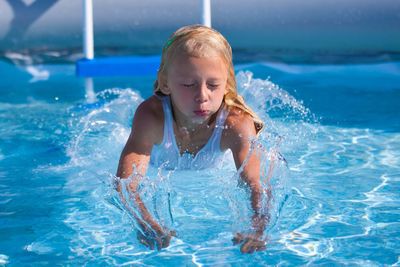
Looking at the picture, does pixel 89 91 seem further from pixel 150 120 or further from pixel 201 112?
pixel 201 112

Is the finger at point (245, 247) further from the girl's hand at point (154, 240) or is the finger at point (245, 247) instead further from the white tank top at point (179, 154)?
the white tank top at point (179, 154)

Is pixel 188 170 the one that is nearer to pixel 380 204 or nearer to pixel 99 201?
pixel 99 201

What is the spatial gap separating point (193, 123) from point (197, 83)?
42 cm

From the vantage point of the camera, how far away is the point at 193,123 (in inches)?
122

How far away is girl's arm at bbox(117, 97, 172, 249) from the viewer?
2.61 m

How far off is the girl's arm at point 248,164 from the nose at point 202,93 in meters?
0.34

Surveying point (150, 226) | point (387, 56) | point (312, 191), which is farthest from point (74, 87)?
point (150, 226)

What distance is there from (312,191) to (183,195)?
22.6 inches

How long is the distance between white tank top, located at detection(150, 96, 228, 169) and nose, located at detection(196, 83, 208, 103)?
0.35 m

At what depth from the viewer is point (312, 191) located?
10.7ft

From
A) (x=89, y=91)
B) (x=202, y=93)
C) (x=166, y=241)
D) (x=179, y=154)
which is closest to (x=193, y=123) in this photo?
(x=179, y=154)

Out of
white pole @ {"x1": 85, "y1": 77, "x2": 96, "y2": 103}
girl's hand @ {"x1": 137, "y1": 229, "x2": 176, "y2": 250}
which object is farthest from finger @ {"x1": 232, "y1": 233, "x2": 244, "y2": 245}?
white pole @ {"x1": 85, "y1": 77, "x2": 96, "y2": 103}

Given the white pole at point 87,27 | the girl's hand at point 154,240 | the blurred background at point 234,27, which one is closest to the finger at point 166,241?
the girl's hand at point 154,240

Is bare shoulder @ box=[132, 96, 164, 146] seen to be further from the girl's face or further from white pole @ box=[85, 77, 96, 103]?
white pole @ box=[85, 77, 96, 103]
